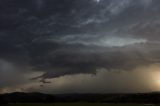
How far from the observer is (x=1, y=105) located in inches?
5930

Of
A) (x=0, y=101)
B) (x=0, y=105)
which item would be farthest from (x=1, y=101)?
(x=0, y=105)

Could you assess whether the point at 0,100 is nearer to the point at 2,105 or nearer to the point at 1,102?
the point at 1,102

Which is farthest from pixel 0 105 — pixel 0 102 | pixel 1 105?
pixel 0 102

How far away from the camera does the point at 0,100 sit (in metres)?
168

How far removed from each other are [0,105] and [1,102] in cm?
1334

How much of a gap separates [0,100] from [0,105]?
1837 cm

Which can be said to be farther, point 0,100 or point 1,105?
point 0,100

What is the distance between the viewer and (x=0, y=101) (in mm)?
165375

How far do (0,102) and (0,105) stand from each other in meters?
12.3

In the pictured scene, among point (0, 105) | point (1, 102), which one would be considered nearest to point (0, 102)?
point (1, 102)

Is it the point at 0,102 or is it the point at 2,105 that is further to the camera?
the point at 0,102

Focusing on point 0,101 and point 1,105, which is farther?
point 0,101

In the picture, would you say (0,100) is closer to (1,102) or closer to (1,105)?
(1,102)

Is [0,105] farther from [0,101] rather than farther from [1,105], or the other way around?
[0,101]
